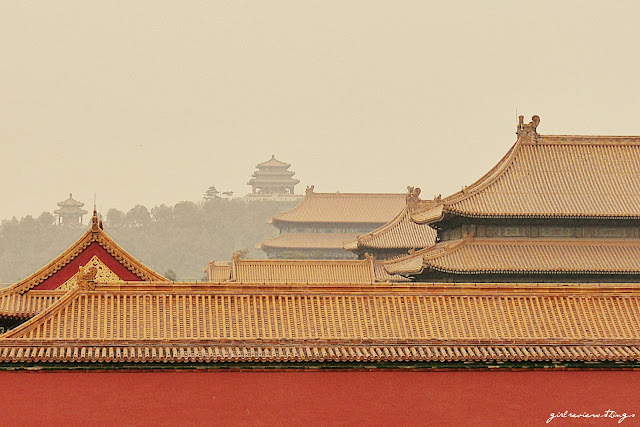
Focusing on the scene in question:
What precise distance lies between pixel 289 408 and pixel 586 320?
539cm

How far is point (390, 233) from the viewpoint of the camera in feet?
163

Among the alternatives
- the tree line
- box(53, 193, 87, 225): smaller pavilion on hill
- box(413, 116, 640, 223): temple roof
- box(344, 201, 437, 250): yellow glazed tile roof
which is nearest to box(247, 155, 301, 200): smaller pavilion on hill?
the tree line

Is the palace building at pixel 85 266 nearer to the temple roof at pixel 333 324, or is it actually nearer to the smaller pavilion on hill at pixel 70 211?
the temple roof at pixel 333 324

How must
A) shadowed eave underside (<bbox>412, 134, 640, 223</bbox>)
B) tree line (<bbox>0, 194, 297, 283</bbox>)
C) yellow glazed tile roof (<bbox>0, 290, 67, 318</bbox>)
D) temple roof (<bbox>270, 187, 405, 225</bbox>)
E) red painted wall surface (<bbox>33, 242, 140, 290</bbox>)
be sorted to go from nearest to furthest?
yellow glazed tile roof (<bbox>0, 290, 67, 318</bbox>) < red painted wall surface (<bbox>33, 242, 140, 290</bbox>) < shadowed eave underside (<bbox>412, 134, 640, 223</bbox>) < temple roof (<bbox>270, 187, 405, 225</bbox>) < tree line (<bbox>0, 194, 297, 283</bbox>)

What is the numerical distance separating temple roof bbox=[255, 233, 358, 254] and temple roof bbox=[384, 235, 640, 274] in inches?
1706

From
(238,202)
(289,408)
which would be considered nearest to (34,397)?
(289,408)

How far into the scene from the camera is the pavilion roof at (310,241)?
80000 mm

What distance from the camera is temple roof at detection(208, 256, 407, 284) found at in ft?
156

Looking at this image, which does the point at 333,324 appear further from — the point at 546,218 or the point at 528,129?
the point at 528,129

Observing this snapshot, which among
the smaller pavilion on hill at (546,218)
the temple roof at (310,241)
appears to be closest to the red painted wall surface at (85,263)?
the smaller pavilion on hill at (546,218)

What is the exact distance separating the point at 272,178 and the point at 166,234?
2195 cm

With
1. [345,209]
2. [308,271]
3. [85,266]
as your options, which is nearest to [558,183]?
[308,271]

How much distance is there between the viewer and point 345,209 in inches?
3196

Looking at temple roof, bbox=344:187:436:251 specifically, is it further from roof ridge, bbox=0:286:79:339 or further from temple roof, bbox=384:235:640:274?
roof ridge, bbox=0:286:79:339
